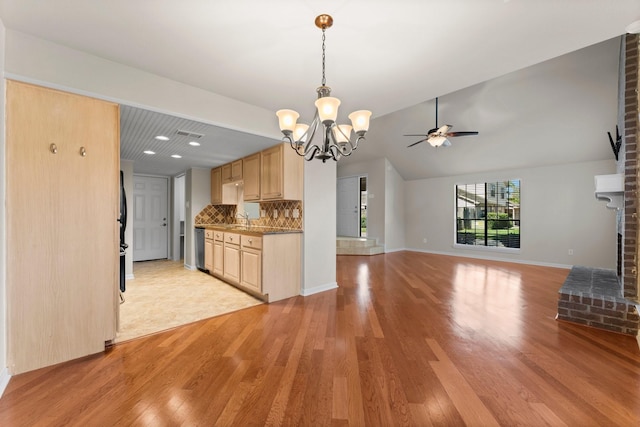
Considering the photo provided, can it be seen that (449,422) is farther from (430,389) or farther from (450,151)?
(450,151)

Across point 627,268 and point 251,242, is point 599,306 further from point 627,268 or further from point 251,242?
point 251,242

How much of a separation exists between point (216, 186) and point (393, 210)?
514cm

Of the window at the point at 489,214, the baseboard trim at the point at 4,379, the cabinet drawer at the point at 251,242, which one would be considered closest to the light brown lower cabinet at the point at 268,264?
the cabinet drawer at the point at 251,242

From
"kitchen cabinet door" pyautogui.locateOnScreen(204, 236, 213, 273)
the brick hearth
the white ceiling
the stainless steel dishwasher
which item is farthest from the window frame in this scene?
the stainless steel dishwasher

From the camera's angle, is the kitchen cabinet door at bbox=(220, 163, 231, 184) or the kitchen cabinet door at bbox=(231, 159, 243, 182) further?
the kitchen cabinet door at bbox=(220, 163, 231, 184)

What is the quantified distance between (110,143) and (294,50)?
1.75m

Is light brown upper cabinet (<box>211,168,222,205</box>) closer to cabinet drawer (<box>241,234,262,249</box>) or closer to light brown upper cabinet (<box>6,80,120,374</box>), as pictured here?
cabinet drawer (<box>241,234,262,249</box>)

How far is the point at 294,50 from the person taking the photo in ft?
6.97

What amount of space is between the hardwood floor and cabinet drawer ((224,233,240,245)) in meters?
1.20

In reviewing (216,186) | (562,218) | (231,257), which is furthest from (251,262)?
(562,218)

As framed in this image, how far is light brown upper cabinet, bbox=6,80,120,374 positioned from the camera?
74.1 inches

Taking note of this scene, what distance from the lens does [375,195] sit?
796 centimetres

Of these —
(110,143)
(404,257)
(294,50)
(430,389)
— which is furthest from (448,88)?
(404,257)

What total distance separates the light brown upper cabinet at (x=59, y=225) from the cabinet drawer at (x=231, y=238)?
1.74 metres
